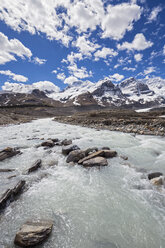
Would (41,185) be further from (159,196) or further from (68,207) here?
(159,196)

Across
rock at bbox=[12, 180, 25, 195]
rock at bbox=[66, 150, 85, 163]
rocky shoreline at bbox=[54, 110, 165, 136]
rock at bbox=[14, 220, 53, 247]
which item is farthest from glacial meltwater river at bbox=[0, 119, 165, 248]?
rocky shoreline at bbox=[54, 110, 165, 136]

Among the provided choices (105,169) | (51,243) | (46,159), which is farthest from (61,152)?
(51,243)

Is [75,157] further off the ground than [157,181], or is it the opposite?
[75,157]

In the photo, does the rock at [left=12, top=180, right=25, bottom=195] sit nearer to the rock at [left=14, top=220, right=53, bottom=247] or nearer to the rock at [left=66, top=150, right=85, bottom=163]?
the rock at [left=14, top=220, right=53, bottom=247]

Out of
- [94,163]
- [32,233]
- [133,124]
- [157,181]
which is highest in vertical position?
[133,124]

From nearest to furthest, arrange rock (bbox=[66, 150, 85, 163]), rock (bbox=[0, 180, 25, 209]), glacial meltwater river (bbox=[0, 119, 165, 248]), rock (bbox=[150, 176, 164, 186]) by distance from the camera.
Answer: glacial meltwater river (bbox=[0, 119, 165, 248])
rock (bbox=[0, 180, 25, 209])
rock (bbox=[150, 176, 164, 186])
rock (bbox=[66, 150, 85, 163])

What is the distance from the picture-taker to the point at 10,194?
4066 mm

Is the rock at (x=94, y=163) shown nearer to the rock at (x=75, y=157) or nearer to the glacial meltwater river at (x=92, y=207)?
the glacial meltwater river at (x=92, y=207)

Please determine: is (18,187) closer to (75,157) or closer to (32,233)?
(32,233)

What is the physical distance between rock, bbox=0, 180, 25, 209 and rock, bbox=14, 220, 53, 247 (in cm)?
116

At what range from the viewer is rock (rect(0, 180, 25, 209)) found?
3.72 meters

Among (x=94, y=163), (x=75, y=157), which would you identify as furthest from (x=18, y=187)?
(x=94, y=163)

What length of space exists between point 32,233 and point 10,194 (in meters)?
1.79

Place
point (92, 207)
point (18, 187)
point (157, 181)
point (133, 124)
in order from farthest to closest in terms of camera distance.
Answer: point (133, 124), point (157, 181), point (18, 187), point (92, 207)
